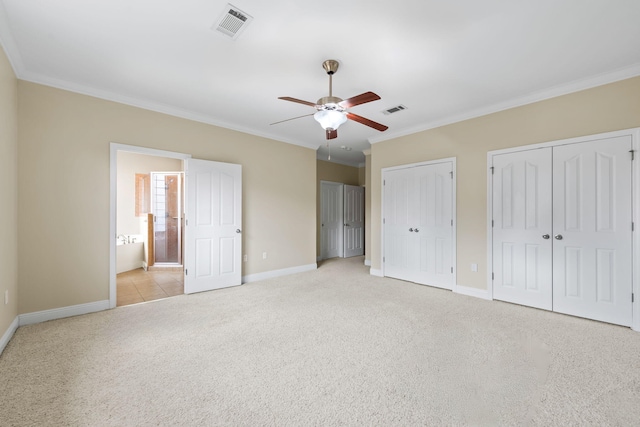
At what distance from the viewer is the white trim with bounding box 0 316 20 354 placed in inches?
91.7

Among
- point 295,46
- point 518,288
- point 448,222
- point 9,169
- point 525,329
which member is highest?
point 295,46

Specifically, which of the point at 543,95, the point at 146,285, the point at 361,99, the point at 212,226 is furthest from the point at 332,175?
the point at 361,99

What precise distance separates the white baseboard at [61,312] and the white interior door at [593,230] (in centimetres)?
550

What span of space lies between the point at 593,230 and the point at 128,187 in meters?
7.65

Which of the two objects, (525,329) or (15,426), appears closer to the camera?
(15,426)

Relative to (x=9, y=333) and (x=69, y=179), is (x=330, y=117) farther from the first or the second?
(x=9, y=333)

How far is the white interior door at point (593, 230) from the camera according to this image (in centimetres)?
285

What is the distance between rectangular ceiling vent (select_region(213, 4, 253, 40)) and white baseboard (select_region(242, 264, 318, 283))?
3572 millimetres

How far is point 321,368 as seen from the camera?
2.07m

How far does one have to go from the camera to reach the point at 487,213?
12.4 ft

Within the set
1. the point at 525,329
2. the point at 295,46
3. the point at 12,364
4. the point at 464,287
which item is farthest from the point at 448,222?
the point at 12,364

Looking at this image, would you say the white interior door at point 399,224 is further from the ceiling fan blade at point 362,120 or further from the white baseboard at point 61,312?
the white baseboard at point 61,312

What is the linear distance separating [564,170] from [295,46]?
10.9ft

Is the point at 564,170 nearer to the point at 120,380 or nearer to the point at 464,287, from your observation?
the point at 464,287
